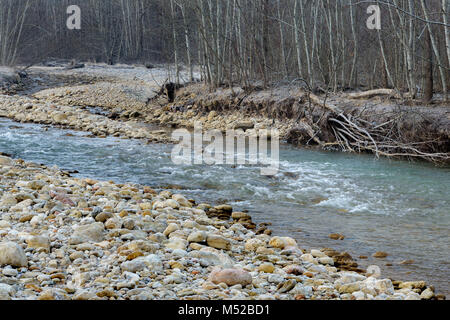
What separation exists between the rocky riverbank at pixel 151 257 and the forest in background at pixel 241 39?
6.84 metres

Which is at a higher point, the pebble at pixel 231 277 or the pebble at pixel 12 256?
the pebble at pixel 12 256

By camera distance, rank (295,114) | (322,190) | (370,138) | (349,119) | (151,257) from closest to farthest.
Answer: (151,257) < (322,190) < (370,138) < (349,119) < (295,114)

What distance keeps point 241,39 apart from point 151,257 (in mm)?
13129

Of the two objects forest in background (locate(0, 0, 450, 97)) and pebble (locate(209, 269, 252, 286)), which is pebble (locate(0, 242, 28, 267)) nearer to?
pebble (locate(209, 269, 252, 286))

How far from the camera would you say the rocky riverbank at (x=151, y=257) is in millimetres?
2801

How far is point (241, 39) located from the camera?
50.5 ft

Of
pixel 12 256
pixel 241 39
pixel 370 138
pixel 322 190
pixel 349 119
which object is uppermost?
pixel 241 39

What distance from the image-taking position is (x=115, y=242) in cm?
367

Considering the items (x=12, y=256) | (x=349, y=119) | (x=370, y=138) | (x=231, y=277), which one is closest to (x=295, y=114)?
(x=349, y=119)

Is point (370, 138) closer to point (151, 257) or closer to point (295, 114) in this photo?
point (295, 114)

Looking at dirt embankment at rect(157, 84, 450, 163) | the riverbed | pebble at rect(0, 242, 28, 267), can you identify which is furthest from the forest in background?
pebble at rect(0, 242, 28, 267)

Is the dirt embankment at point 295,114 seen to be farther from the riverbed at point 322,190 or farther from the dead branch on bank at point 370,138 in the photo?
the riverbed at point 322,190

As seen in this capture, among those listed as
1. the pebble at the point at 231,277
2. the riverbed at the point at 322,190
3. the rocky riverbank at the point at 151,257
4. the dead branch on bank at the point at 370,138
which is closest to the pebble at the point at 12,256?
the rocky riverbank at the point at 151,257

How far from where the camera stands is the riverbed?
4.40 meters
